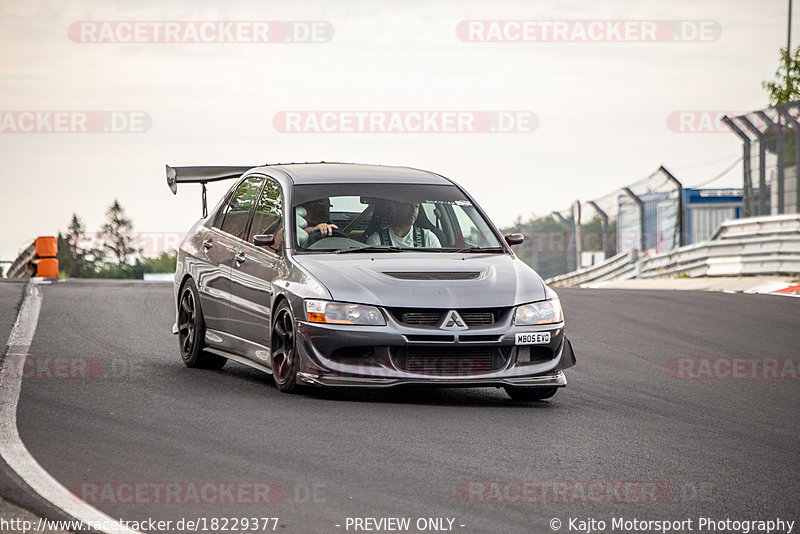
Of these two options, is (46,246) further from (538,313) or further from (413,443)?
(413,443)

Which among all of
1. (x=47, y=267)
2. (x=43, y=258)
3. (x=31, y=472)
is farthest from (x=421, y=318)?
(x=43, y=258)

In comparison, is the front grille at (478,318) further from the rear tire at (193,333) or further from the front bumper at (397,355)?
the rear tire at (193,333)

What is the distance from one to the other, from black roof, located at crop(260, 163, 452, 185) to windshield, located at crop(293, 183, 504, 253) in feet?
0.26

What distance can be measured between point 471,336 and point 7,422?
2.82 meters

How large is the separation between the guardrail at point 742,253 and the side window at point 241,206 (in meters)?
15.4

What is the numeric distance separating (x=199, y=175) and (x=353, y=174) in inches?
85.5

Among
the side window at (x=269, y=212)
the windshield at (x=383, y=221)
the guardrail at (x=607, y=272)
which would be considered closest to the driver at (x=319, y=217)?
the windshield at (x=383, y=221)

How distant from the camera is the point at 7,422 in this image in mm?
7086

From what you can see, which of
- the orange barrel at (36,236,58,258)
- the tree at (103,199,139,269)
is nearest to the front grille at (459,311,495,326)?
the orange barrel at (36,236,58,258)

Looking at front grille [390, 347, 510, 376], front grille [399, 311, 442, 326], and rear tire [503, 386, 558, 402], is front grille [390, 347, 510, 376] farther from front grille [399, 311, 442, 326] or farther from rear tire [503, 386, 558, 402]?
rear tire [503, 386, 558, 402]

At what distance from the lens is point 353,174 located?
9.73m

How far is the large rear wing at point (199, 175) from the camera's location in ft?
37.2

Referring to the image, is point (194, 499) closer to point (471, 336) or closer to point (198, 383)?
point (471, 336)

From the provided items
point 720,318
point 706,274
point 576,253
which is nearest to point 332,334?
point 720,318
